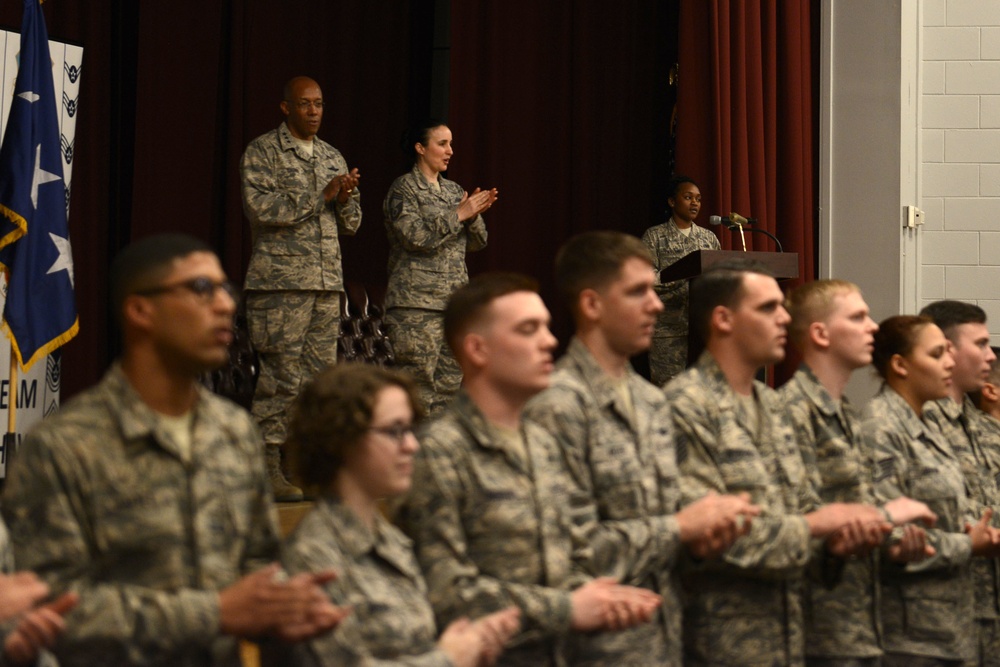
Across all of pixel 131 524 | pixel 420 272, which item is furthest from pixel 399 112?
pixel 131 524

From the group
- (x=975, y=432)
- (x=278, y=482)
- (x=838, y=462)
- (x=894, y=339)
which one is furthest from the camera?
(x=278, y=482)

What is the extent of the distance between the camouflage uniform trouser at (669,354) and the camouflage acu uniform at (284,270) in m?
2.04

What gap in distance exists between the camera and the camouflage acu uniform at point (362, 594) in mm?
1840

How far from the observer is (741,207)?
21.1ft

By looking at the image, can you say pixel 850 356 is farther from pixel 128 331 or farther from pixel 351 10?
pixel 351 10

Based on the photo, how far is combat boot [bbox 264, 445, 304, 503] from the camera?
4.44m

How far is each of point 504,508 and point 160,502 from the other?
58 centimetres

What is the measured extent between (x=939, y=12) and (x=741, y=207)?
Result: 142 centimetres

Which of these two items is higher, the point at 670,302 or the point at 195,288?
A: the point at 670,302

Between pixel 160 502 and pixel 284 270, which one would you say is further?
pixel 284 270

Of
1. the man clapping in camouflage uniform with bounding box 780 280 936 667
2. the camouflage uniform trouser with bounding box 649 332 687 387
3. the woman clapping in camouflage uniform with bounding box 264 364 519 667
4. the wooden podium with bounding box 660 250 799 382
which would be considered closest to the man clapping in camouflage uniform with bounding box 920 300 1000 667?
the man clapping in camouflage uniform with bounding box 780 280 936 667

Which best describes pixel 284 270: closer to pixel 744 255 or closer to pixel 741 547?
pixel 744 255

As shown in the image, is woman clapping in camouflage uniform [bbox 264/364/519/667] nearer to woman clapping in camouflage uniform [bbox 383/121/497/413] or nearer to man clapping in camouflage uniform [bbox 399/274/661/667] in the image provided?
man clapping in camouflage uniform [bbox 399/274/661/667]

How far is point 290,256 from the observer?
4.71 metres
